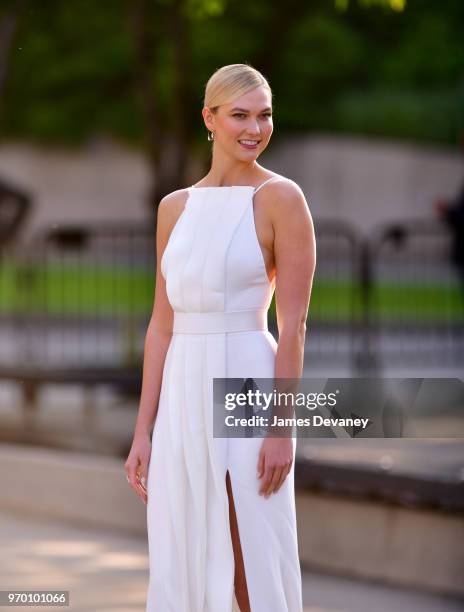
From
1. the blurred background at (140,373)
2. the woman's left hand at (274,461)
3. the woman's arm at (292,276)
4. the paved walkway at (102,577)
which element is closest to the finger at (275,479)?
the woman's left hand at (274,461)

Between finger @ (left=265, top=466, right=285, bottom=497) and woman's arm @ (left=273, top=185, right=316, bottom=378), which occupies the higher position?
woman's arm @ (left=273, top=185, right=316, bottom=378)

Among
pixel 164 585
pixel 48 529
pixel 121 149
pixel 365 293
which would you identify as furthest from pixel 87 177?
pixel 164 585

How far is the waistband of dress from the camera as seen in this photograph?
11.9ft

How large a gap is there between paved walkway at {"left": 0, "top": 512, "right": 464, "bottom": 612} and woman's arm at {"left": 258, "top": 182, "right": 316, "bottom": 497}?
227 centimetres

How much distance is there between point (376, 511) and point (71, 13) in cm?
3534

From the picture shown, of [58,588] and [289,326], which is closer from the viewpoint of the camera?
[289,326]

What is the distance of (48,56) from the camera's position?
4281 cm

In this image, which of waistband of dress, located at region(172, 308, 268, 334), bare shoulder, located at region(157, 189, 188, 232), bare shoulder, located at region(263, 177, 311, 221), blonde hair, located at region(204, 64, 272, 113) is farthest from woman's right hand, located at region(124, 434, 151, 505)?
blonde hair, located at region(204, 64, 272, 113)

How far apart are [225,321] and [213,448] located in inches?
12.3

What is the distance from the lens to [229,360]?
11.9 feet

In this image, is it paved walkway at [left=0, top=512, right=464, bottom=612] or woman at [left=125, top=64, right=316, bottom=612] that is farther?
paved walkway at [left=0, top=512, right=464, bottom=612]

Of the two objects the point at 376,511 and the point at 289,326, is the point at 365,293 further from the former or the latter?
the point at 289,326

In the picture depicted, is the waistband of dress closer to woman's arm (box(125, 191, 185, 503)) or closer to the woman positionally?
the woman

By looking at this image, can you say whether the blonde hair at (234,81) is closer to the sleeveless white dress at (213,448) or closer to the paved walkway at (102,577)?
the sleeveless white dress at (213,448)
